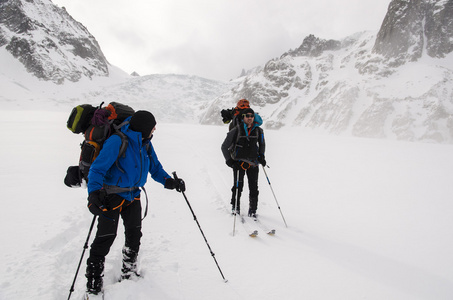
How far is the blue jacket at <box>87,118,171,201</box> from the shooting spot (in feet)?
8.73

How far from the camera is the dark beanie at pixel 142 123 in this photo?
9.75 ft

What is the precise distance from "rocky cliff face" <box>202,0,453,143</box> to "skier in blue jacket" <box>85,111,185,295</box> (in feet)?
255

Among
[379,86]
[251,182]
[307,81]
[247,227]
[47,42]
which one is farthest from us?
[47,42]

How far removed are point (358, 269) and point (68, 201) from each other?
19.9ft

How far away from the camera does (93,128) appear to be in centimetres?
280

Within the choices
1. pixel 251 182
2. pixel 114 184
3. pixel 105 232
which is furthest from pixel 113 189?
pixel 251 182

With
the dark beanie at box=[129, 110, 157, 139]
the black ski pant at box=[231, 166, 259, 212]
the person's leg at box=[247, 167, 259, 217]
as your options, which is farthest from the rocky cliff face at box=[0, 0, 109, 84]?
the dark beanie at box=[129, 110, 157, 139]

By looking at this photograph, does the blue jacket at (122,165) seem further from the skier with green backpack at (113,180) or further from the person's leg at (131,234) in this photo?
the person's leg at (131,234)

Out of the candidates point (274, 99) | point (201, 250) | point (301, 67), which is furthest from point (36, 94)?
point (201, 250)

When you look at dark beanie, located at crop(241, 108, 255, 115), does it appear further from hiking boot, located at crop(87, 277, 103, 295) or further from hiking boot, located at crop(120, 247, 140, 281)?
hiking boot, located at crop(87, 277, 103, 295)

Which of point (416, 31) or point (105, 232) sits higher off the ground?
point (416, 31)

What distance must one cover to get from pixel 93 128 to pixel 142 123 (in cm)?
54

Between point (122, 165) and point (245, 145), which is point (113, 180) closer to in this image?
point (122, 165)

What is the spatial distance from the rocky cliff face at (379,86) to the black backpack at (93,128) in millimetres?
77992
